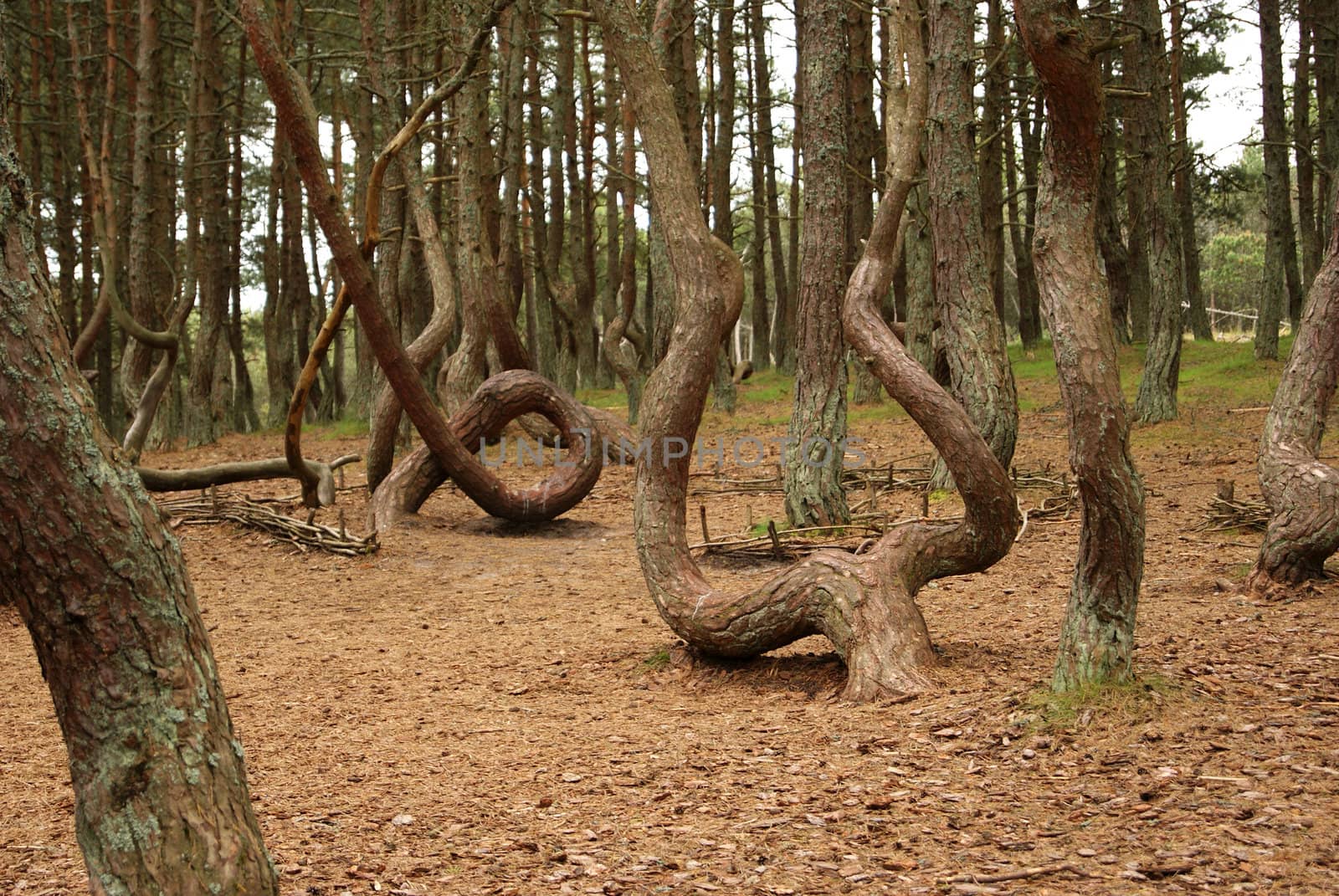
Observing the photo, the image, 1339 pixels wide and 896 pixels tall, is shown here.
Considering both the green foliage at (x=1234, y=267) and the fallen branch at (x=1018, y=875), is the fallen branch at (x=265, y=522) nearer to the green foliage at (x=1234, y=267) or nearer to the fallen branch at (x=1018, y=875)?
the fallen branch at (x=1018, y=875)

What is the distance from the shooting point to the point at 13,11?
19.8 meters

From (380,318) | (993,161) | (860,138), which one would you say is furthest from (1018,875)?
(993,161)

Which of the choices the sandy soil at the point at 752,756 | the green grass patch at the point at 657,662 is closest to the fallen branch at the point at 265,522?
the sandy soil at the point at 752,756

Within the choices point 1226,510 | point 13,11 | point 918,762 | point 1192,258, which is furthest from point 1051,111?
point 13,11

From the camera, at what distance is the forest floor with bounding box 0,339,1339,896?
3307mm

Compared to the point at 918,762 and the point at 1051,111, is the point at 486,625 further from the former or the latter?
the point at 1051,111

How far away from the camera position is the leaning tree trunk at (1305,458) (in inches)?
247

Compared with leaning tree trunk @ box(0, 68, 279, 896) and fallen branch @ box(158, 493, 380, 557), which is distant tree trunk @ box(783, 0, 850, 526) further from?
leaning tree trunk @ box(0, 68, 279, 896)

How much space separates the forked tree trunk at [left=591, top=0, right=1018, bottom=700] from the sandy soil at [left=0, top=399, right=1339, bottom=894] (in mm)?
325

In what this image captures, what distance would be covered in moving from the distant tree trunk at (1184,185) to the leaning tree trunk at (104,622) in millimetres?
16876

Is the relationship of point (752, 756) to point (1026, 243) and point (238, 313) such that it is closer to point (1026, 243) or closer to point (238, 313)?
point (1026, 243)

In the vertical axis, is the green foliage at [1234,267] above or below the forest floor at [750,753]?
above

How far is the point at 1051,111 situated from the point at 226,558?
25.4 feet

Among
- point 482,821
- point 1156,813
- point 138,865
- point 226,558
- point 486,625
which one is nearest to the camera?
point 138,865
